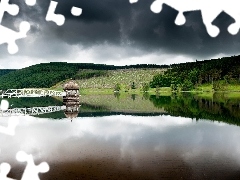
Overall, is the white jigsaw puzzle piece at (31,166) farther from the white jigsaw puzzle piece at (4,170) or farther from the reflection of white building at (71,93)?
the reflection of white building at (71,93)

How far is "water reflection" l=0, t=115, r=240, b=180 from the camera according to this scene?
46.1 ft

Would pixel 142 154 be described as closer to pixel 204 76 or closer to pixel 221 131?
pixel 221 131

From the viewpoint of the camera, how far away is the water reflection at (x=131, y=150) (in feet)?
46.1

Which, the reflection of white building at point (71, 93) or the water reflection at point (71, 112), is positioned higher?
the reflection of white building at point (71, 93)

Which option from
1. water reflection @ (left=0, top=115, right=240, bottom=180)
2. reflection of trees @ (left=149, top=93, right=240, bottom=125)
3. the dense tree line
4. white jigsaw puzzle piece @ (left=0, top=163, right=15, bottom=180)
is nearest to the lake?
water reflection @ (left=0, top=115, right=240, bottom=180)

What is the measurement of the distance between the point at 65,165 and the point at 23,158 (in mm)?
7349

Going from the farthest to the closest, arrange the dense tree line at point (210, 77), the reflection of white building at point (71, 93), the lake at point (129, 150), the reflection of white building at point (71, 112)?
the dense tree line at point (210, 77), the reflection of white building at point (71, 93), the reflection of white building at point (71, 112), the lake at point (129, 150)

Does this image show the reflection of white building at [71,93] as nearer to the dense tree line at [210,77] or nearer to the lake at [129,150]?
the lake at [129,150]

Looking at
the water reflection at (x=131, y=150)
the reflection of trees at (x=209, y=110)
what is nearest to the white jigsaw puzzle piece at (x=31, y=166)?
the water reflection at (x=131, y=150)

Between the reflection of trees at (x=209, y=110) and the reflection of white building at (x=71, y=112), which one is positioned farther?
the reflection of white building at (x=71, y=112)

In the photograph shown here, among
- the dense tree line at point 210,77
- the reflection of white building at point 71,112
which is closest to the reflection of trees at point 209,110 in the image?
the reflection of white building at point 71,112

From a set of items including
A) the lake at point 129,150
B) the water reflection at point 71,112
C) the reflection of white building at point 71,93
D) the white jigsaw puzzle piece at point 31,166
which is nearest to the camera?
the white jigsaw puzzle piece at point 31,166

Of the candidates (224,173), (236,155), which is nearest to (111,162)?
(224,173)

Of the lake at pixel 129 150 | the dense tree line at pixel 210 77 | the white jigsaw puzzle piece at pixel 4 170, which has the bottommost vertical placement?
the lake at pixel 129 150
